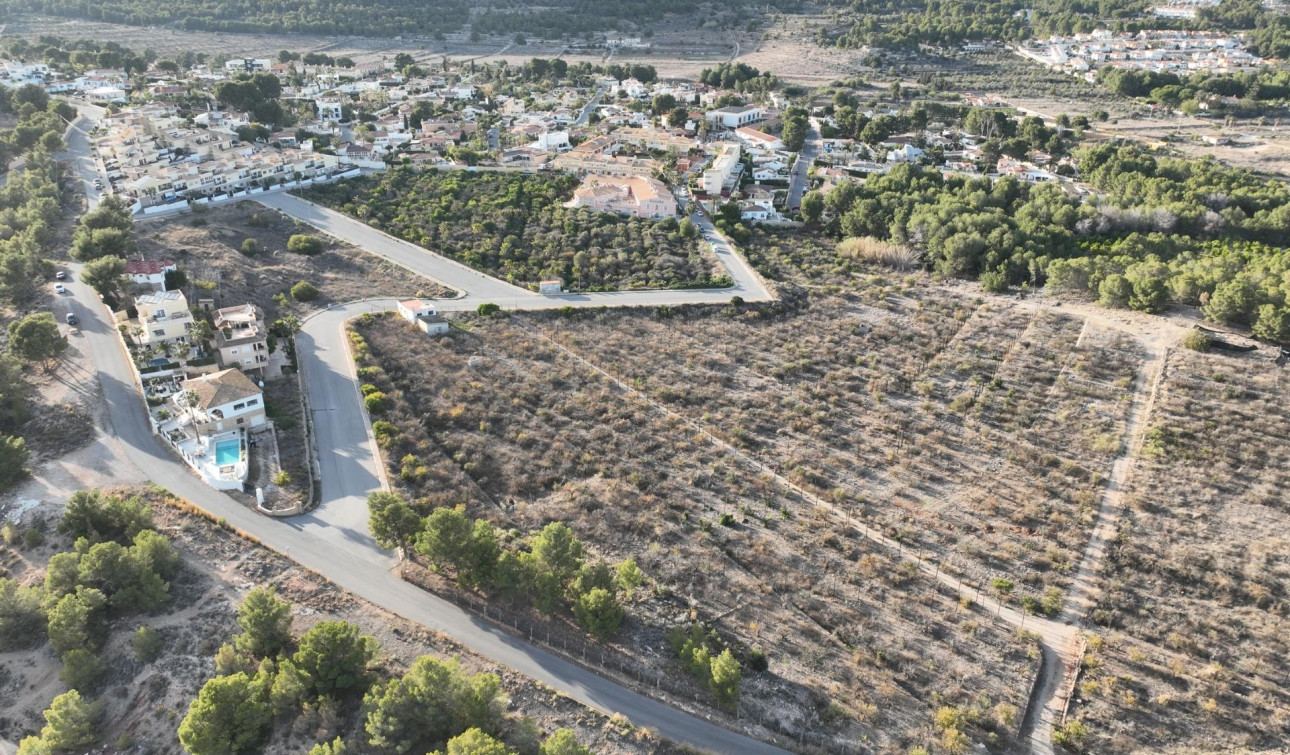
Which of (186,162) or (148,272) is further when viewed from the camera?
(186,162)

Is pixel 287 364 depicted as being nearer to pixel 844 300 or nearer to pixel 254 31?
pixel 844 300

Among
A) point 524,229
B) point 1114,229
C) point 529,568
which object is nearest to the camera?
point 529,568

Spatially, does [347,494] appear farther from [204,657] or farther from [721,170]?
[721,170]

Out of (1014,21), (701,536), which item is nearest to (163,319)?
(701,536)

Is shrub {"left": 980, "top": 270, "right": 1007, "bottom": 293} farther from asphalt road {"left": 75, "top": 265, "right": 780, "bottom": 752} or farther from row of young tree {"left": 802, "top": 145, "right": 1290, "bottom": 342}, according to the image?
asphalt road {"left": 75, "top": 265, "right": 780, "bottom": 752}

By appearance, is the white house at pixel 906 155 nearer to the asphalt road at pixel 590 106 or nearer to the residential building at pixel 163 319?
the asphalt road at pixel 590 106

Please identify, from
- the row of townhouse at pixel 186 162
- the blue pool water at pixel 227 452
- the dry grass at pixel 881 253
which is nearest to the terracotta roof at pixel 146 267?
the row of townhouse at pixel 186 162
